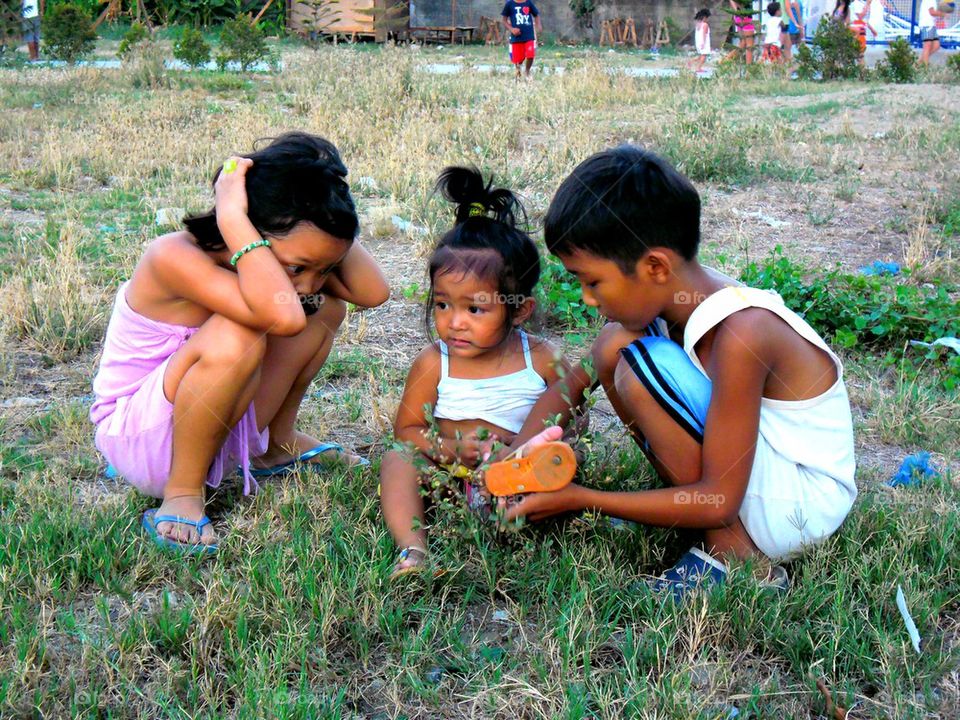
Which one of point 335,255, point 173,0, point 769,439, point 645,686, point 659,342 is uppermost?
point 173,0

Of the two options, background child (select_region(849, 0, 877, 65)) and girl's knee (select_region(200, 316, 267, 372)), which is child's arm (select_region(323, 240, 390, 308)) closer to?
girl's knee (select_region(200, 316, 267, 372))

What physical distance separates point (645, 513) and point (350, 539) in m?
0.79

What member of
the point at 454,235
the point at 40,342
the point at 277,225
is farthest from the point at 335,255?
the point at 40,342

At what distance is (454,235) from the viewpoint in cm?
299

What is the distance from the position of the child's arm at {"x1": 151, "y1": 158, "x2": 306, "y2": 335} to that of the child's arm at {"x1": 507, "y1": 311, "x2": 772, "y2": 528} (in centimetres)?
85

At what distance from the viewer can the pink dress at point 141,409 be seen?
2.81 meters

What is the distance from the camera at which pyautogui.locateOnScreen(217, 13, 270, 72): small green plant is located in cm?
1305

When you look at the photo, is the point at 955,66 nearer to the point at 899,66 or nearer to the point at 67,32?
the point at 899,66

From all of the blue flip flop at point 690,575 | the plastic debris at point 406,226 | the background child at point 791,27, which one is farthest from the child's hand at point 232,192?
the background child at point 791,27

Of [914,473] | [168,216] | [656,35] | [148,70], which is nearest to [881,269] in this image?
[914,473]

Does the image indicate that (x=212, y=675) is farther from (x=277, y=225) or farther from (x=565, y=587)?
(x=277, y=225)

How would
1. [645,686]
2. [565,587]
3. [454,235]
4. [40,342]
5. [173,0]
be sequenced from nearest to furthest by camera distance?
[645,686] → [565,587] → [454,235] → [40,342] → [173,0]

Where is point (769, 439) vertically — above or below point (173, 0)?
below

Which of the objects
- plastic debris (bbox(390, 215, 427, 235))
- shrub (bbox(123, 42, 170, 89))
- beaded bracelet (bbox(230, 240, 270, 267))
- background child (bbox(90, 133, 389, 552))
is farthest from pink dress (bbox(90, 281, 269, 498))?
shrub (bbox(123, 42, 170, 89))
